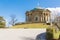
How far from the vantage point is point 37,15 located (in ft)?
125

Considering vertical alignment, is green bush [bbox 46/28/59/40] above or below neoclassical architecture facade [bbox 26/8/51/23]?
below

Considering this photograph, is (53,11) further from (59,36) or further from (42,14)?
(59,36)

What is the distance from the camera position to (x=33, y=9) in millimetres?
38156

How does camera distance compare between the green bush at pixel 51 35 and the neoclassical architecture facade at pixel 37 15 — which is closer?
the green bush at pixel 51 35

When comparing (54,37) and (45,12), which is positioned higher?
(45,12)

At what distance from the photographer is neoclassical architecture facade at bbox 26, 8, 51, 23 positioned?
122 ft

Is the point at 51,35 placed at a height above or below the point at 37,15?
below

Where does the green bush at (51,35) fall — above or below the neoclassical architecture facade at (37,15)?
below

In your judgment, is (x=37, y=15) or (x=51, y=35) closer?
(x=51, y=35)

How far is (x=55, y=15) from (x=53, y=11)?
1284mm

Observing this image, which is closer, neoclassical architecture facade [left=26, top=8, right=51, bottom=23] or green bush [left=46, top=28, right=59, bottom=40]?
green bush [left=46, top=28, right=59, bottom=40]

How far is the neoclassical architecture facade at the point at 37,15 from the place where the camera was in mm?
37303

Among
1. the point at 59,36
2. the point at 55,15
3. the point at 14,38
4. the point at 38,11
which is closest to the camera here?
the point at 59,36

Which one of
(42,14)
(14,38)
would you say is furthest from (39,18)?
(14,38)
